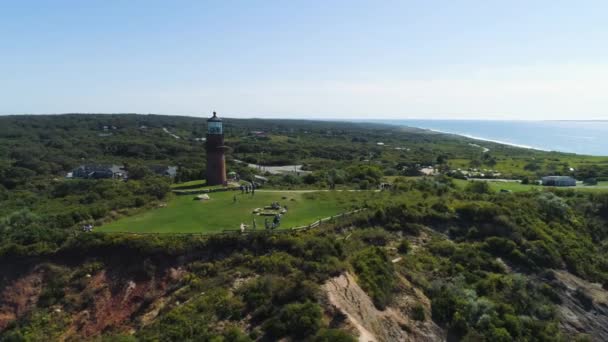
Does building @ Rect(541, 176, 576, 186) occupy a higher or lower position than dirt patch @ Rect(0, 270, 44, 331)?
higher

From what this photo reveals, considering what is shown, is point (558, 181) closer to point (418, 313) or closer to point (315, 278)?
point (418, 313)

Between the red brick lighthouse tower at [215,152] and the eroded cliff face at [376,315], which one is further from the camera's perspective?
the red brick lighthouse tower at [215,152]

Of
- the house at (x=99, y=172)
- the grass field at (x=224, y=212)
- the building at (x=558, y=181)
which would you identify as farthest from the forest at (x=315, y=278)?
the house at (x=99, y=172)

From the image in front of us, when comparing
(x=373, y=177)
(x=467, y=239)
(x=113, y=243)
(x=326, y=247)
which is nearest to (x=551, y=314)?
(x=467, y=239)

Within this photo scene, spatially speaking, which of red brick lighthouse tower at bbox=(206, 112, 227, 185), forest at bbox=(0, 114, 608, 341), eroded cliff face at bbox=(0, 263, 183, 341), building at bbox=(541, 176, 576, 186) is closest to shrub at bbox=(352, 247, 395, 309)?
forest at bbox=(0, 114, 608, 341)

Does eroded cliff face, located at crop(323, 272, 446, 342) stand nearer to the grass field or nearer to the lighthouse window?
the grass field

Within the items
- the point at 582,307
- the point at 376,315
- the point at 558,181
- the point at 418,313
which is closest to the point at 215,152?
the point at 376,315

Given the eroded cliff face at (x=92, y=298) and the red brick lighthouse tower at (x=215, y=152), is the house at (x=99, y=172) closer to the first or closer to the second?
the red brick lighthouse tower at (x=215, y=152)
